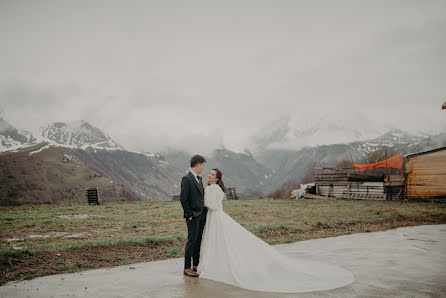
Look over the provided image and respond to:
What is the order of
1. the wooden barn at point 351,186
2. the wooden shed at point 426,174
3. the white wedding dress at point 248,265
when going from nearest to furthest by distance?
the white wedding dress at point 248,265 → the wooden shed at point 426,174 → the wooden barn at point 351,186

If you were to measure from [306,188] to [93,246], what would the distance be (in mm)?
39044

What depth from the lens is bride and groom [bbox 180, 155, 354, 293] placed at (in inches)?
279

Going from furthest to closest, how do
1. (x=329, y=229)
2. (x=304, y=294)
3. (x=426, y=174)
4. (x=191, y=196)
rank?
(x=426, y=174) < (x=329, y=229) < (x=191, y=196) < (x=304, y=294)

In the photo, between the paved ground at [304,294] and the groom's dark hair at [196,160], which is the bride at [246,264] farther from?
the groom's dark hair at [196,160]

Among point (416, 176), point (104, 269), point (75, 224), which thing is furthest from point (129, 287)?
point (416, 176)

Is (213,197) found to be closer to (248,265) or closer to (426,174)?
(248,265)

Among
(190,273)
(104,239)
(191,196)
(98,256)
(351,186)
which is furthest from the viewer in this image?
(351,186)

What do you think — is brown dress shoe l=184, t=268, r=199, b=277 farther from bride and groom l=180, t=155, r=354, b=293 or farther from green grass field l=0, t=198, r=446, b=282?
green grass field l=0, t=198, r=446, b=282

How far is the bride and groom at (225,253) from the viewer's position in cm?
709

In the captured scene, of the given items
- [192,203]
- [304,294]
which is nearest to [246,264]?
[304,294]

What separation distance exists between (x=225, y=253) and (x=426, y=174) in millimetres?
33271

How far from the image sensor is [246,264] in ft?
24.3

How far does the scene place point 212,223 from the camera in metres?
8.02

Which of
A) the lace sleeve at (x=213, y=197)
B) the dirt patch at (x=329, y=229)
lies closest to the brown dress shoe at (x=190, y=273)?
the lace sleeve at (x=213, y=197)
